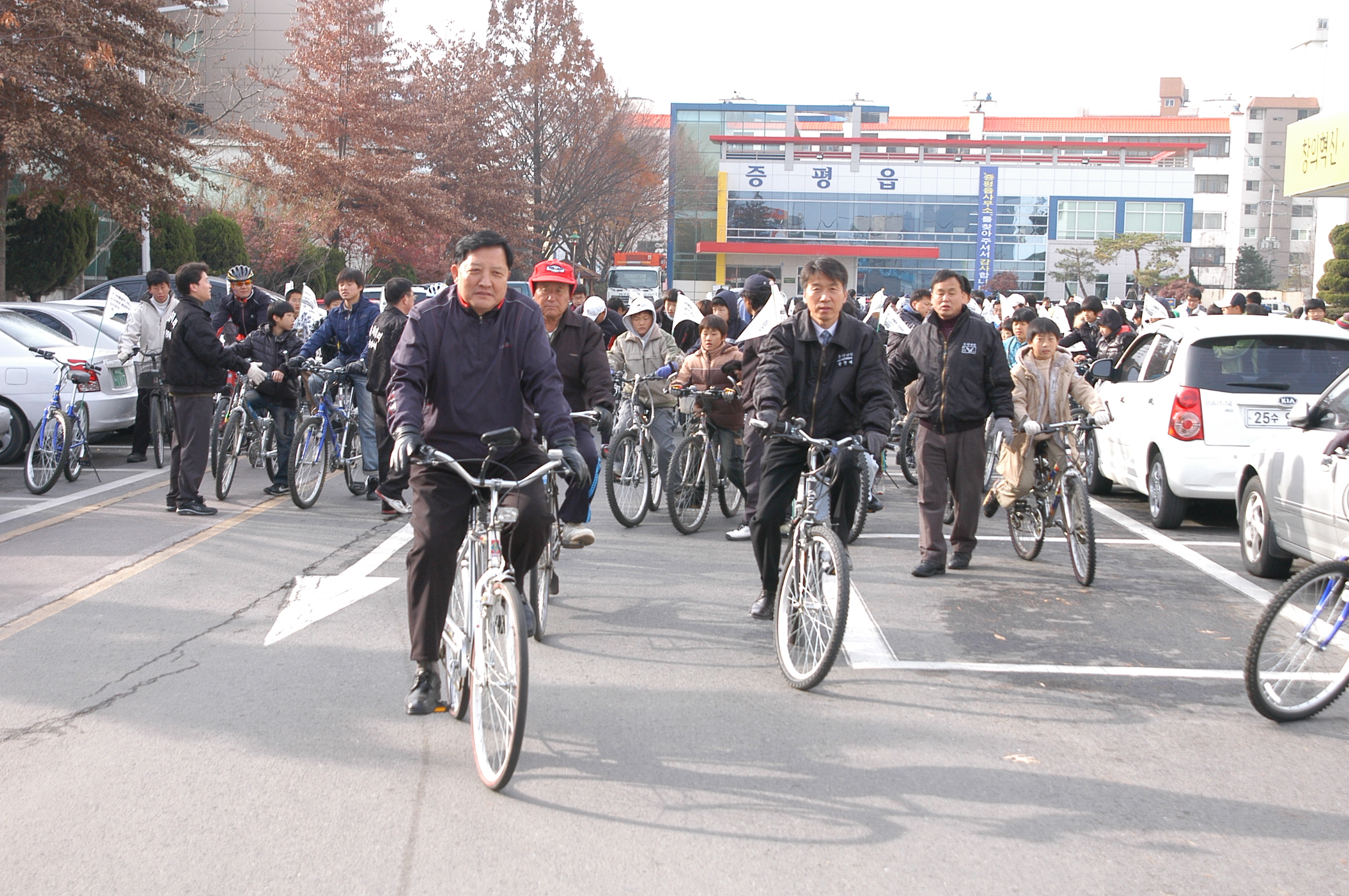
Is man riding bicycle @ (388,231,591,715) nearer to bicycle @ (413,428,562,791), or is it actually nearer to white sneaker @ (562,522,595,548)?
bicycle @ (413,428,562,791)

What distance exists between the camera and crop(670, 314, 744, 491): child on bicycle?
10.3 meters

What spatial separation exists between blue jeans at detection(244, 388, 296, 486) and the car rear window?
25.3 ft

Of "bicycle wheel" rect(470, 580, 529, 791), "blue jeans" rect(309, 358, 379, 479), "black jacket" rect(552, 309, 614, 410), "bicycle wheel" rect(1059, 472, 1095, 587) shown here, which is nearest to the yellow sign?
"bicycle wheel" rect(1059, 472, 1095, 587)

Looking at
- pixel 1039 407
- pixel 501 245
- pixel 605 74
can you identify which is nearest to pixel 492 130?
pixel 605 74

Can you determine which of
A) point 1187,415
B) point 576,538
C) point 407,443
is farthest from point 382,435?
point 1187,415

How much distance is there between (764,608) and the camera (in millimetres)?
6918

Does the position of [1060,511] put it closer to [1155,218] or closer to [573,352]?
[573,352]

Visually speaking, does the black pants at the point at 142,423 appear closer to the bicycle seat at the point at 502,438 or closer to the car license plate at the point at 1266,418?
the bicycle seat at the point at 502,438

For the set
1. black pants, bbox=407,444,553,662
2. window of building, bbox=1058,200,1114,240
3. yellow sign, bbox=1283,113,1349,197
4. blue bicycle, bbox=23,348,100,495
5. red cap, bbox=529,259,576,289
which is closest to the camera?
black pants, bbox=407,444,553,662

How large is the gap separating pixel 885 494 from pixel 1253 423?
378cm

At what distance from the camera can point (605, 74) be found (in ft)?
140

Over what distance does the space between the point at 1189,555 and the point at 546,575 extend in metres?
5.15

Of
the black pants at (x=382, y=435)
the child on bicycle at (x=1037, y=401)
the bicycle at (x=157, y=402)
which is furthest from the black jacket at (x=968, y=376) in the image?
the bicycle at (x=157, y=402)

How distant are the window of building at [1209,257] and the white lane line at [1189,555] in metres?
98.7
